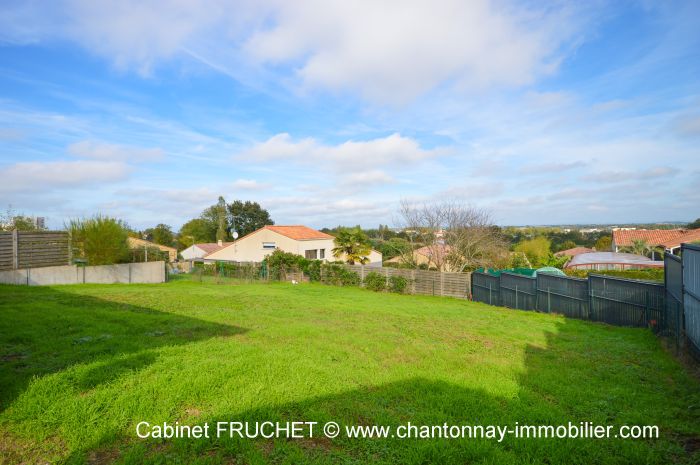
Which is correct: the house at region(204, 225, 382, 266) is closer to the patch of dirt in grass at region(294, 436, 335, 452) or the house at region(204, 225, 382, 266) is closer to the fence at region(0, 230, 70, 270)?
the fence at region(0, 230, 70, 270)

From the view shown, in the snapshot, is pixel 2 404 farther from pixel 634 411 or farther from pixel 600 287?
pixel 600 287

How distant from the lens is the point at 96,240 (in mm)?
17406

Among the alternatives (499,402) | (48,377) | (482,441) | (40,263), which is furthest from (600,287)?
(40,263)

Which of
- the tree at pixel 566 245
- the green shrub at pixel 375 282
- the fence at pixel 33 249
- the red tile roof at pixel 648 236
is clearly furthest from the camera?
the tree at pixel 566 245

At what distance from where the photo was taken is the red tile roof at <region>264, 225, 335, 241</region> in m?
34.7

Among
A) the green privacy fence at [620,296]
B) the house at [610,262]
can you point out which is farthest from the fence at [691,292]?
the house at [610,262]

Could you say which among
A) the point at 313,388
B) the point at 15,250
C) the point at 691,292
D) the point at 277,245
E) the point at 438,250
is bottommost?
the point at 313,388

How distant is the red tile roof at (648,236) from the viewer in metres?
35.7

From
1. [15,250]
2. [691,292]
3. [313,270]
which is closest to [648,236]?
[313,270]

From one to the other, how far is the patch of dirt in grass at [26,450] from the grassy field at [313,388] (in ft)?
0.05

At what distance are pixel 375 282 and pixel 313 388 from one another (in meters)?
17.6

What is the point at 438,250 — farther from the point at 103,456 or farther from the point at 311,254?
the point at 103,456

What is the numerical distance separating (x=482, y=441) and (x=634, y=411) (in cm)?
212

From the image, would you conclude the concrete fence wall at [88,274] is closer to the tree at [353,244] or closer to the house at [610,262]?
the tree at [353,244]
